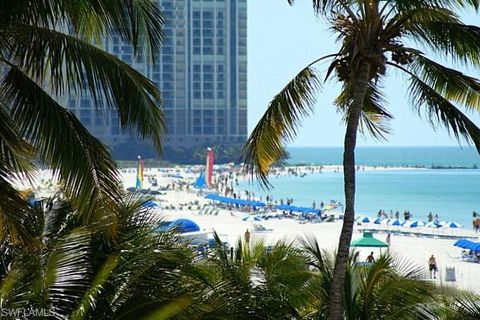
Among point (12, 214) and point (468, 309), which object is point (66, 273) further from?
point (468, 309)

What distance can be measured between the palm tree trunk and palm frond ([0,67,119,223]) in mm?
Result: 2196

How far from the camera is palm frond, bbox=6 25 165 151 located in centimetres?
521

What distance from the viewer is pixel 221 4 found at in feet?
335

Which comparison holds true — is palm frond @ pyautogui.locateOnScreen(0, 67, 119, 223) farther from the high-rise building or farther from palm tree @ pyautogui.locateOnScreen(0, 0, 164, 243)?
the high-rise building

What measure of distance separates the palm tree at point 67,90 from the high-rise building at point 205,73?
9314 cm

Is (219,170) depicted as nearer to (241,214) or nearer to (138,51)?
(241,214)

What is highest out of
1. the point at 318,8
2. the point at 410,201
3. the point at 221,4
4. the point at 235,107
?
the point at 221,4

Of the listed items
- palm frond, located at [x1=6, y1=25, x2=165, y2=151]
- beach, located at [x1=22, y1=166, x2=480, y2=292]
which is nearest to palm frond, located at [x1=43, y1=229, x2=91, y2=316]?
palm frond, located at [x1=6, y1=25, x2=165, y2=151]

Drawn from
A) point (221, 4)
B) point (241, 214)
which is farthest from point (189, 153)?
point (241, 214)

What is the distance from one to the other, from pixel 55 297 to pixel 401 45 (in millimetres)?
3486

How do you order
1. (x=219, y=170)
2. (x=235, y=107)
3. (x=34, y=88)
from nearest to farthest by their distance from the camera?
(x=34, y=88) < (x=219, y=170) < (x=235, y=107)

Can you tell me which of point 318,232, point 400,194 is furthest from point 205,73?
point 318,232

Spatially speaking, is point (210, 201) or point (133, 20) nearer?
point (133, 20)

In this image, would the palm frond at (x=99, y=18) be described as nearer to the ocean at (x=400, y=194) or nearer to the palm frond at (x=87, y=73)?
the palm frond at (x=87, y=73)
